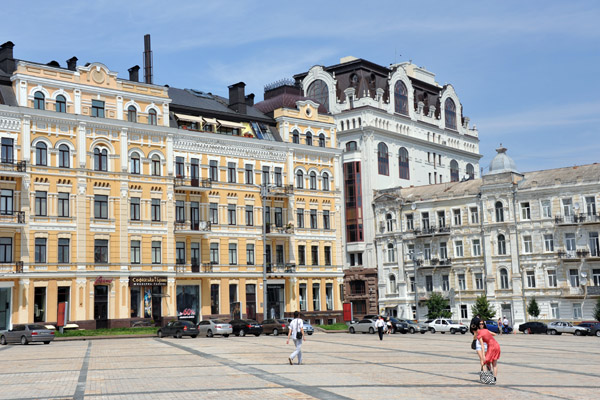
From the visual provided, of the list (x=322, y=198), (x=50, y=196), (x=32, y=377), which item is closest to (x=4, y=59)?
(x=50, y=196)

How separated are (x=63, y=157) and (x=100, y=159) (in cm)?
288

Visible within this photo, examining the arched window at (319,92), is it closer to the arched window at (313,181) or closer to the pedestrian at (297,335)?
the arched window at (313,181)

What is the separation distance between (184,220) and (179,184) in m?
2.96

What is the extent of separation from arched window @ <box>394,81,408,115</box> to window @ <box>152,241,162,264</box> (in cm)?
4447

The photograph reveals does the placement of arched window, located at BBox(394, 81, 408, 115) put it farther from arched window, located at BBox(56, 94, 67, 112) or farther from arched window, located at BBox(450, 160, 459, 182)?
arched window, located at BBox(56, 94, 67, 112)

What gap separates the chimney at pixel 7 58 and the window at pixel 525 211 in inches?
1867

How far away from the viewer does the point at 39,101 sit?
55.3 m

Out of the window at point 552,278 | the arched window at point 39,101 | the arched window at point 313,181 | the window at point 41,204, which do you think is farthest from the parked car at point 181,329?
the window at point 552,278

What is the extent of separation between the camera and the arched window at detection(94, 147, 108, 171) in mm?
57688

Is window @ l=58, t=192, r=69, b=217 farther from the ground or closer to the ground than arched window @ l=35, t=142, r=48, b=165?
closer to the ground

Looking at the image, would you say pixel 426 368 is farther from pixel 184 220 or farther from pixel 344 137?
pixel 344 137

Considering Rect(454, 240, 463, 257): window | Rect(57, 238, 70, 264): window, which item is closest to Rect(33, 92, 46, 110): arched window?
Rect(57, 238, 70, 264): window

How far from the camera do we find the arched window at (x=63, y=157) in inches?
2201

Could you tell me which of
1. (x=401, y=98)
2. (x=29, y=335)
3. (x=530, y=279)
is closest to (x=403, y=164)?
(x=401, y=98)
